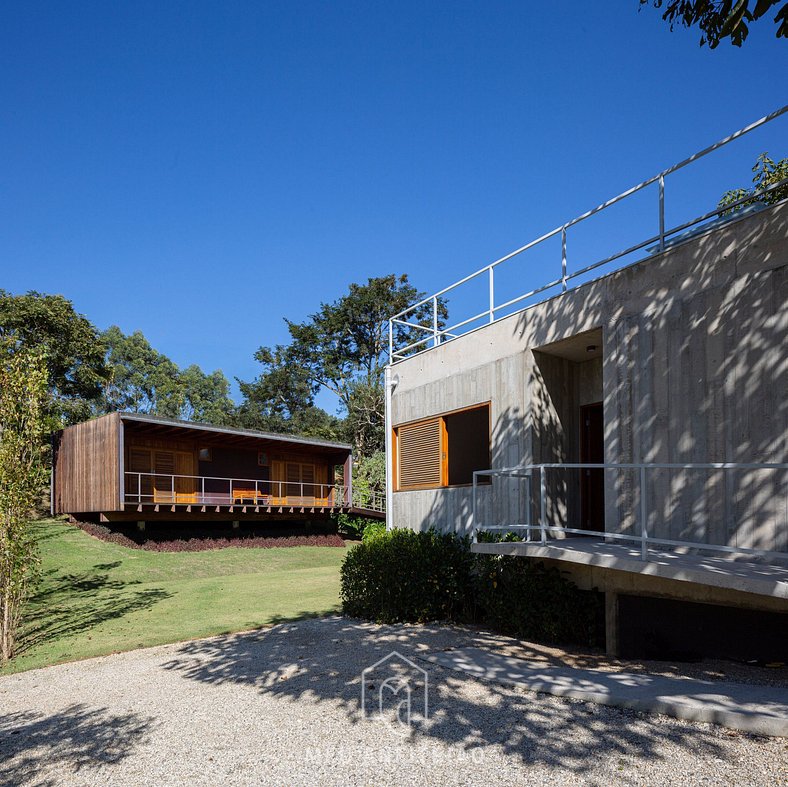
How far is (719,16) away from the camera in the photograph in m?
5.31

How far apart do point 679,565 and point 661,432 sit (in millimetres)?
2207

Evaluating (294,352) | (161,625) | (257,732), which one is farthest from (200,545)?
(294,352)

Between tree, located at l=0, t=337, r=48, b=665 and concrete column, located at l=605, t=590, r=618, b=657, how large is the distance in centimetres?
888

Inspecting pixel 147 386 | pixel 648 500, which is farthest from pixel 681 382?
pixel 147 386

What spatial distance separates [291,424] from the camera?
46375 mm

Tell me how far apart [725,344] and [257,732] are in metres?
6.31

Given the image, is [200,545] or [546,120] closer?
[546,120]

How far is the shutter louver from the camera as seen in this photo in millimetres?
12570

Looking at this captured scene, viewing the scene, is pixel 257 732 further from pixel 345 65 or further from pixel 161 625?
pixel 345 65

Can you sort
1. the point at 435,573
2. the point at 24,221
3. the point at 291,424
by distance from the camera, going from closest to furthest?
the point at 435,573
the point at 24,221
the point at 291,424

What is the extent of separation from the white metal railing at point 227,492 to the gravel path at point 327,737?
53.3 ft

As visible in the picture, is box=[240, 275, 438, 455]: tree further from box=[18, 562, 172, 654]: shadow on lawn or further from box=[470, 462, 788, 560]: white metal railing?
box=[470, 462, 788, 560]: white metal railing

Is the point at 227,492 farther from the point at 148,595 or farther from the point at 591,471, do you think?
the point at 591,471

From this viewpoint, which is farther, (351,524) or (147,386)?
(147,386)
